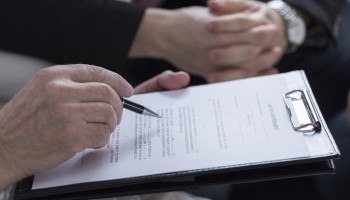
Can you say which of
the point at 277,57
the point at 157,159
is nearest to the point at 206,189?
the point at 157,159

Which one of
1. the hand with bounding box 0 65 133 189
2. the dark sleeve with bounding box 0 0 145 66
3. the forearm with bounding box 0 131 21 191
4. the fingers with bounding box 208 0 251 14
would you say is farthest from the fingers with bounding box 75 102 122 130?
the fingers with bounding box 208 0 251 14

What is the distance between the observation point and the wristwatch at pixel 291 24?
0.95 metres

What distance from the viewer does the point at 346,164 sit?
806 mm

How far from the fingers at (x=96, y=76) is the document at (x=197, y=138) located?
67mm

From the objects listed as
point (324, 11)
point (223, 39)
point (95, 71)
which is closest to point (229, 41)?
point (223, 39)

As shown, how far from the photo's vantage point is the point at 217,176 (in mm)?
537

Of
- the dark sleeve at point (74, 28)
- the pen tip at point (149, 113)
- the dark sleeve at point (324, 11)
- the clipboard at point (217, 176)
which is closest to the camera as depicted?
the clipboard at point (217, 176)

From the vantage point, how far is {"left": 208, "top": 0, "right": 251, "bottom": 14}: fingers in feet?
2.90

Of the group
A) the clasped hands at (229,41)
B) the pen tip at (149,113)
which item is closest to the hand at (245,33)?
the clasped hands at (229,41)

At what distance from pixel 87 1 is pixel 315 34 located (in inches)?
20.1

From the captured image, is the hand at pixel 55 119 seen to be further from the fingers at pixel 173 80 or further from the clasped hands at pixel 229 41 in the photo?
the clasped hands at pixel 229 41

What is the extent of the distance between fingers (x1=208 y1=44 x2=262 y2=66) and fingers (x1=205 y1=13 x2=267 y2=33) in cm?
4

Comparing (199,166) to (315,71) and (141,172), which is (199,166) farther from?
(315,71)

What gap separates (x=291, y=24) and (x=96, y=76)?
54 cm
